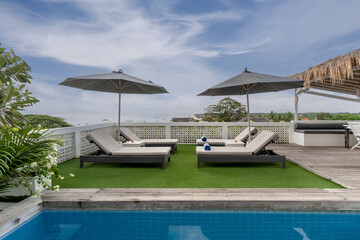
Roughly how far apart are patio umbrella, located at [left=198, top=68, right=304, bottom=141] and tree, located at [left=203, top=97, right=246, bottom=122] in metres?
23.9

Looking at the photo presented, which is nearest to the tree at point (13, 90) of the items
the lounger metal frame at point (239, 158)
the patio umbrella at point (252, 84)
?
the lounger metal frame at point (239, 158)

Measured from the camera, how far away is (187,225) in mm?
3137

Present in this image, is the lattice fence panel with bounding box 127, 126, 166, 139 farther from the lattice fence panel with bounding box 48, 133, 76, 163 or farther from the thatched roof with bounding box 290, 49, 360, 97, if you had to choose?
the thatched roof with bounding box 290, 49, 360, 97

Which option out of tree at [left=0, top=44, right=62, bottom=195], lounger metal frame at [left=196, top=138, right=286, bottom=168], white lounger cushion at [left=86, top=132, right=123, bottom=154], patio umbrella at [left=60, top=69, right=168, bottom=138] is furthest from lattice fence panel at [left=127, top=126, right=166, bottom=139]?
tree at [left=0, top=44, right=62, bottom=195]

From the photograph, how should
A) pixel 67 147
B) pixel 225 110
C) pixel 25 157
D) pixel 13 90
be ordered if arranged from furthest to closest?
pixel 225 110 < pixel 67 147 < pixel 13 90 < pixel 25 157

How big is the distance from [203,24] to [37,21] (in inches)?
384

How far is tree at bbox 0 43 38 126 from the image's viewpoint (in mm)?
4879

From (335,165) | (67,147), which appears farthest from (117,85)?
(335,165)

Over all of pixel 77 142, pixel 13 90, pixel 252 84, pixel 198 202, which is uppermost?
pixel 252 84

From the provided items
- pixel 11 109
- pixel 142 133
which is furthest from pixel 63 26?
pixel 11 109

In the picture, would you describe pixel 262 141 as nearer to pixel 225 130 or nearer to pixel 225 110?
pixel 225 130

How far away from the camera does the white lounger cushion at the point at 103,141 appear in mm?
5738

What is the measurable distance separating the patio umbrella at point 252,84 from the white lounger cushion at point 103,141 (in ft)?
9.91

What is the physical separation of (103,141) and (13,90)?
2.13m
